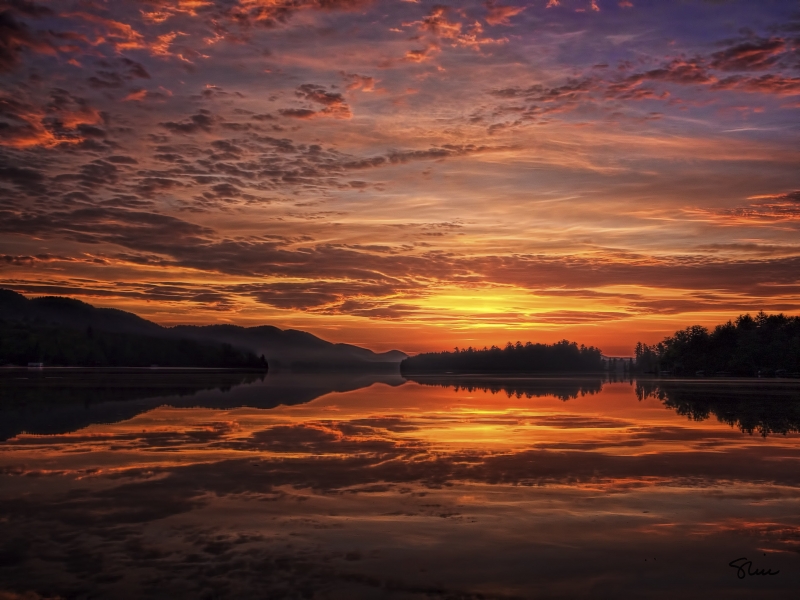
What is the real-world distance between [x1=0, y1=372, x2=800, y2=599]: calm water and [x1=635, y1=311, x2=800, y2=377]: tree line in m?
132

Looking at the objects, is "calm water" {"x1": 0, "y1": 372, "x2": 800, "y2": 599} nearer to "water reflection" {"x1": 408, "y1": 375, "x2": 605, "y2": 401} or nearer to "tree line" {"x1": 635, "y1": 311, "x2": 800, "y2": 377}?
"water reflection" {"x1": 408, "y1": 375, "x2": 605, "y2": 401}

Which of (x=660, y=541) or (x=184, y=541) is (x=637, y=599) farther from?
(x=184, y=541)

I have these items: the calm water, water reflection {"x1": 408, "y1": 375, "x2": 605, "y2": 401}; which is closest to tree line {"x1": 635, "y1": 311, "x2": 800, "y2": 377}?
water reflection {"x1": 408, "y1": 375, "x2": 605, "y2": 401}

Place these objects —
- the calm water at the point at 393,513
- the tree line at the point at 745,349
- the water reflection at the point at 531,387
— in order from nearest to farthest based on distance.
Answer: the calm water at the point at 393,513 → the water reflection at the point at 531,387 → the tree line at the point at 745,349

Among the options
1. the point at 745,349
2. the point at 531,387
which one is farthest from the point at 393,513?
the point at 745,349

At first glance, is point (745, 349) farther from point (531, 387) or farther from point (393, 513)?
point (393, 513)

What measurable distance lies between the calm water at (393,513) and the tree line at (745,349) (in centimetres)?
13199

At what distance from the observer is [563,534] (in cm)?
1304

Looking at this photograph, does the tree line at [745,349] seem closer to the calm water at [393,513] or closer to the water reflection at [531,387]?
the water reflection at [531,387]

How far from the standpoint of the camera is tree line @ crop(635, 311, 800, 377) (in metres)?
143

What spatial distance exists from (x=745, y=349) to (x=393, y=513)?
6102 inches

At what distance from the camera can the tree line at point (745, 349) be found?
143 metres

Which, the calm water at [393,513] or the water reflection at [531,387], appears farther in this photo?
the water reflection at [531,387]

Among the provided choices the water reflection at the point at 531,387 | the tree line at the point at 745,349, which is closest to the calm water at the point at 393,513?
the water reflection at the point at 531,387
